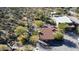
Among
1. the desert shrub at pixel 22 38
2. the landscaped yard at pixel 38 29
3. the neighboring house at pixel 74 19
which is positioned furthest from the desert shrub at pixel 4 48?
the neighboring house at pixel 74 19

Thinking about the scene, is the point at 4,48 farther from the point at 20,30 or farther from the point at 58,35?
the point at 58,35

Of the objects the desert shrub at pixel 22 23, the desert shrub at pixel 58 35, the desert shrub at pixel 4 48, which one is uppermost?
the desert shrub at pixel 22 23

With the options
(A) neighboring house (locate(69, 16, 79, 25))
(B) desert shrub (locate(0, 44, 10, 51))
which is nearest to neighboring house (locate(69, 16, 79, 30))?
(A) neighboring house (locate(69, 16, 79, 25))

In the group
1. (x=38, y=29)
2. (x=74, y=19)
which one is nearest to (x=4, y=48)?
(x=38, y=29)

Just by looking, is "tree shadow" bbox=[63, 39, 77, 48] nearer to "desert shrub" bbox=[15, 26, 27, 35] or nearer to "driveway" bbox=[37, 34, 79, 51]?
"driveway" bbox=[37, 34, 79, 51]

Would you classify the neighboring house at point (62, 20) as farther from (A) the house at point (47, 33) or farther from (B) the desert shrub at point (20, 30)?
(B) the desert shrub at point (20, 30)

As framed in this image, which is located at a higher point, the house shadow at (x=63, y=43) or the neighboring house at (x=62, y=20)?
the neighboring house at (x=62, y=20)
